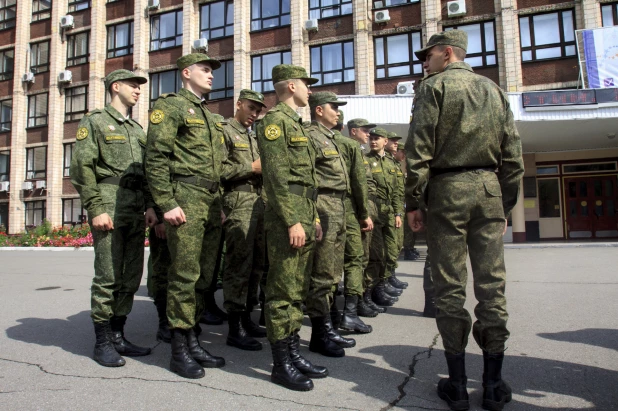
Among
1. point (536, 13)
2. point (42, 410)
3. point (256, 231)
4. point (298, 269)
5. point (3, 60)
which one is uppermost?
point (3, 60)

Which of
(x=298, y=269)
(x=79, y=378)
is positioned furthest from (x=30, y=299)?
(x=298, y=269)

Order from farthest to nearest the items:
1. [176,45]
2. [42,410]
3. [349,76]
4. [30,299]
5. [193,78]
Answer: [176,45]
[349,76]
[30,299]
[193,78]
[42,410]

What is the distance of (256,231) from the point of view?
4.42 metres

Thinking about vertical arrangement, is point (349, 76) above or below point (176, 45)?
below

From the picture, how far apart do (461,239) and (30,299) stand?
20.1ft

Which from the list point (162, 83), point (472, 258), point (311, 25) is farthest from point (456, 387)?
point (162, 83)

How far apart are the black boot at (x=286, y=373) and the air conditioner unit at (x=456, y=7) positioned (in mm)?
18621

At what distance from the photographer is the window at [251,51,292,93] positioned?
2200 cm

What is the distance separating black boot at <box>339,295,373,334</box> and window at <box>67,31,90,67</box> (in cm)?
2598

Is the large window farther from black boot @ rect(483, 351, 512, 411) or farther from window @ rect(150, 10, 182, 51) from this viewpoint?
Answer: black boot @ rect(483, 351, 512, 411)

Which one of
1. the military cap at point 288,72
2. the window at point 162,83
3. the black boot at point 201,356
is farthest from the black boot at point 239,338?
the window at point 162,83

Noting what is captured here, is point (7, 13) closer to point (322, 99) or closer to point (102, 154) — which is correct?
point (102, 154)

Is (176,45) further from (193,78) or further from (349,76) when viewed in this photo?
(193,78)

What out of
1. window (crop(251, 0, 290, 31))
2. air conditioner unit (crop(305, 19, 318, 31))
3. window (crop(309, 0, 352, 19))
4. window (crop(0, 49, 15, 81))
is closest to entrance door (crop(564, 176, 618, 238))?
window (crop(309, 0, 352, 19))
